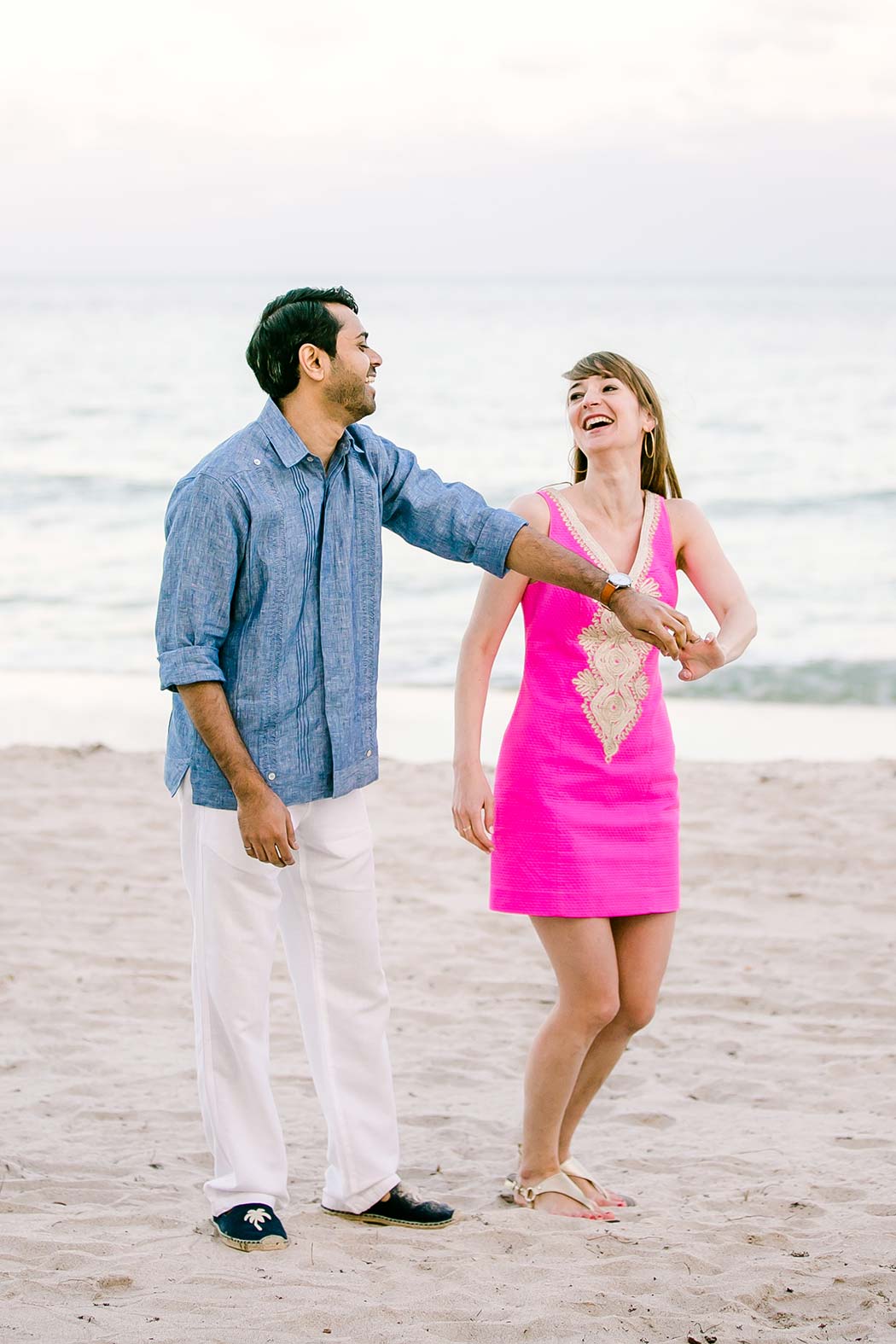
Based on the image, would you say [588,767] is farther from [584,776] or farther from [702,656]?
[702,656]

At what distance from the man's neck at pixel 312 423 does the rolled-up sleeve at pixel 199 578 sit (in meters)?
0.25

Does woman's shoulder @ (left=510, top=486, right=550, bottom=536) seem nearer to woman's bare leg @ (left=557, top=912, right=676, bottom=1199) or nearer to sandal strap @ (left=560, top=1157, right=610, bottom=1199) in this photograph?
woman's bare leg @ (left=557, top=912, right=676, bottom=1199)

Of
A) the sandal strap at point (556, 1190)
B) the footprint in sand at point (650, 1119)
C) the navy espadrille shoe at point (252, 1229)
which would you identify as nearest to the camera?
the navy espadrille shoe at point (252, 1229)

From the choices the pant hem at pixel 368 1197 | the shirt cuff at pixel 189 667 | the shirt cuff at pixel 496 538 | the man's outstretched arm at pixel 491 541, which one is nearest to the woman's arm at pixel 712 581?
the man's outstretched arm at pixel 491 541

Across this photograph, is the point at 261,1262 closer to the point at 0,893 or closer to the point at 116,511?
the point at 0,893

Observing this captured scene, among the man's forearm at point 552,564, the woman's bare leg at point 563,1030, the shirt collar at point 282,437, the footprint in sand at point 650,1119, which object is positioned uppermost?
the shirt collar at point 282,437

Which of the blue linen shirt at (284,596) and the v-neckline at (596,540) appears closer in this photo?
the blue linen shirt at (284,596)

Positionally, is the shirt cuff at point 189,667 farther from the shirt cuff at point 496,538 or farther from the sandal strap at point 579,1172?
the sandal strap at point 579,1172

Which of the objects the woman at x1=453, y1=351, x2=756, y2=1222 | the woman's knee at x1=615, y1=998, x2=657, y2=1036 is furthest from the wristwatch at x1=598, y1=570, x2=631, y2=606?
the woman's knee at x1=615, y1=998, x2=657, y2=1036

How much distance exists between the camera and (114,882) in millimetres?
6141

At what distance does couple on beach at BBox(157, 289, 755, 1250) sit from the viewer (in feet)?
10.0

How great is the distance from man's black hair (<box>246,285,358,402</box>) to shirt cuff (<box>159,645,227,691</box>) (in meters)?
0.58

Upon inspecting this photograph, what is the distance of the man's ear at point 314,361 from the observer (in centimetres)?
310

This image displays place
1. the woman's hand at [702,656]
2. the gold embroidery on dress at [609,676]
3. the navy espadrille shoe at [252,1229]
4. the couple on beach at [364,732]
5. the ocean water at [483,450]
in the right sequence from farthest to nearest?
the ocean water at [483,450] → the gold embroidery on dress at [609,676] → the woman's hand at [702,656] → the navy espadrille shoe at [252,1229] → the couple on beach at [364,732]
